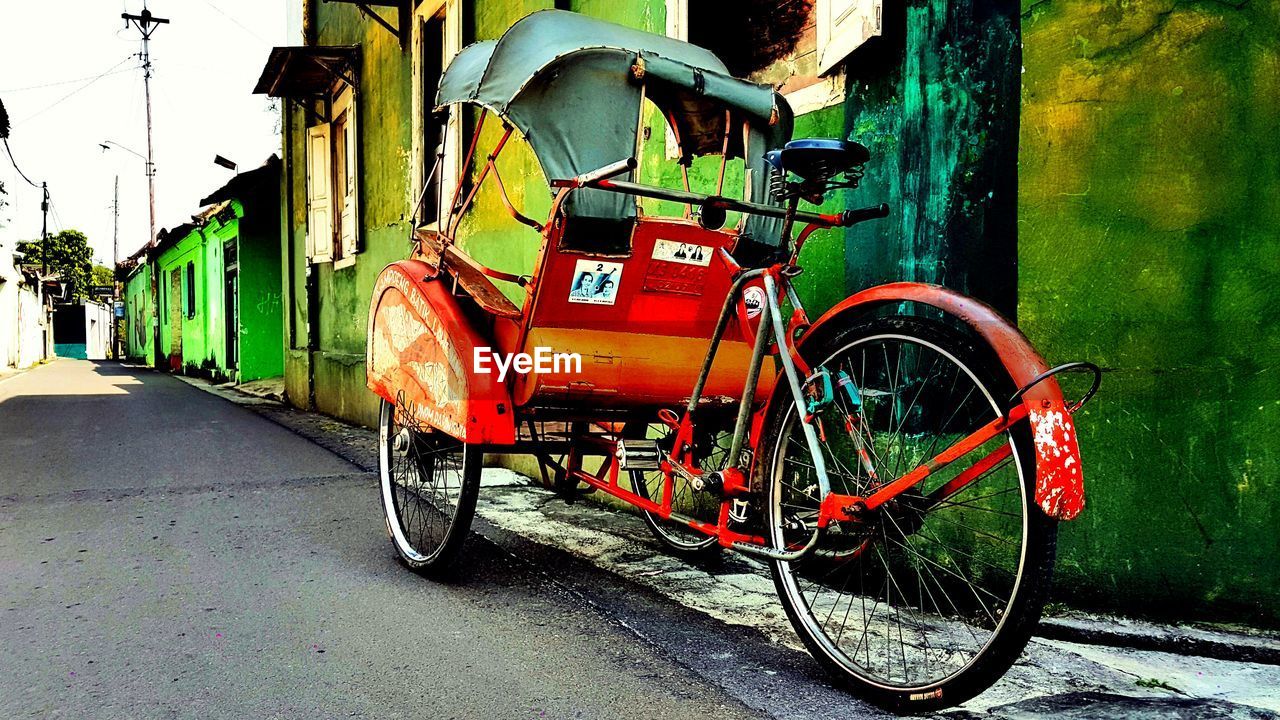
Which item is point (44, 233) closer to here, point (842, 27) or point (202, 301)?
point (202, 301)

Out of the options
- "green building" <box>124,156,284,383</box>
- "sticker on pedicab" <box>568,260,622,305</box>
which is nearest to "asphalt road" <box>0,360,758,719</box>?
"sticker on pedicab" <box>568,260,622,305</box>

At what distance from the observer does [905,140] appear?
3.58m

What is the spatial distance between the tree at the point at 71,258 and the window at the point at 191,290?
32883mm

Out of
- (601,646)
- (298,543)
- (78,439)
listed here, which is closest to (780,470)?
(601,646)

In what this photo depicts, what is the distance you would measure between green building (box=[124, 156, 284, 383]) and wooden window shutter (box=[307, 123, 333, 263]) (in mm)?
4230

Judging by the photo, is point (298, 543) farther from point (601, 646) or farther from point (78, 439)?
point (78, 439)

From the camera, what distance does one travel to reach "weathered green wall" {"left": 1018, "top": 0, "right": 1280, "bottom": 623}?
2.97 meters

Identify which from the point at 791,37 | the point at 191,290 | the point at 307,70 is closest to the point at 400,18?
the point at 307,70

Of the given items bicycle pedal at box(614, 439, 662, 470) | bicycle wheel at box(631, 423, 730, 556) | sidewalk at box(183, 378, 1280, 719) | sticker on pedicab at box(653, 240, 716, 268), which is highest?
sticker on pedicab at box(653, 240, 716, 268)

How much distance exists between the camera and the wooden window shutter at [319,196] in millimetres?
11805

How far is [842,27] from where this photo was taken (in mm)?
3771

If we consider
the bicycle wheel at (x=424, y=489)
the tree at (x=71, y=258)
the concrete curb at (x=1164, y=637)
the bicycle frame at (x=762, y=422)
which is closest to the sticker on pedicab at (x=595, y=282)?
the bicycle frame at (x=762, y=422)

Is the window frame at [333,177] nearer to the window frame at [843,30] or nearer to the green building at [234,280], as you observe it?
the green building at [234,280]

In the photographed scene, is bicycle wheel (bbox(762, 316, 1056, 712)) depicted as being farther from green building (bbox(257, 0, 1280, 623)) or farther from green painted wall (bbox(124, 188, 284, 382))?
green painted wall (bbox(124, 188, 284, 382))
